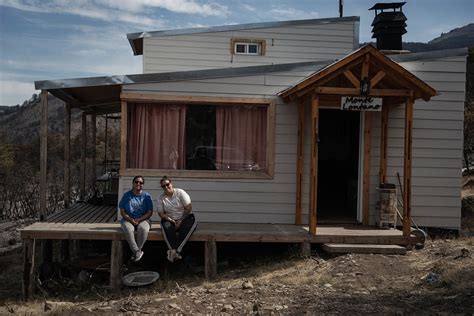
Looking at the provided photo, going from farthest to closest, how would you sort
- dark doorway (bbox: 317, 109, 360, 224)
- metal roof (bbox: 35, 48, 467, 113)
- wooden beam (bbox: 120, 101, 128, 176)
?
dark doorway (bbox: 317, 109, 360, 224) < wooden beam (bbox: 120, 101, 128, 176) < metal roof (bbox: 35, 48, 467, 113)

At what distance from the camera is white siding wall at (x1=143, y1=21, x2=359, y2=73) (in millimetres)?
13109

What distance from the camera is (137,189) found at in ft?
25.6

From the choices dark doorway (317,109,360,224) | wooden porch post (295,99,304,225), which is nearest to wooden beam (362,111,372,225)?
wooden porch post (295,99,304,225)

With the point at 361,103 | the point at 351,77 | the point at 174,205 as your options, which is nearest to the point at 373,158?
the point at 361,103

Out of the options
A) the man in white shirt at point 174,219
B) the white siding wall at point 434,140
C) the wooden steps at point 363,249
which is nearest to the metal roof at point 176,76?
the white siding wall at point 434,140

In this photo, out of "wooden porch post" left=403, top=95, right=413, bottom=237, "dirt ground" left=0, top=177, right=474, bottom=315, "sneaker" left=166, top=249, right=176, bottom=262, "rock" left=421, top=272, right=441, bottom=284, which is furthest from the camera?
"wooden porch post" left=403, top=95, right=413, bottom=237

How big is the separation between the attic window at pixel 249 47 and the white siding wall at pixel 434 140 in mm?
5048

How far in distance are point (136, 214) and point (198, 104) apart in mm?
2174

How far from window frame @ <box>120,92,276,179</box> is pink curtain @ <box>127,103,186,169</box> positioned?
0.14m

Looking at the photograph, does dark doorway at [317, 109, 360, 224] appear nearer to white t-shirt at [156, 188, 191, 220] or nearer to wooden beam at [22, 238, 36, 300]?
white t-shirt at [156, 188, 191, 220]

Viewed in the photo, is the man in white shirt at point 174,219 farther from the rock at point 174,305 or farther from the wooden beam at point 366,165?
the wooden beam at point 366,165

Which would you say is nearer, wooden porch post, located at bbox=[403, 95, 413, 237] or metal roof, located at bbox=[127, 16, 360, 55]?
wooden porch post, located at bbox=[403, 95, 413, 237]

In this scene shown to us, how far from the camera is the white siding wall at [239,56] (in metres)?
13.1

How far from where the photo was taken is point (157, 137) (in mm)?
8781
